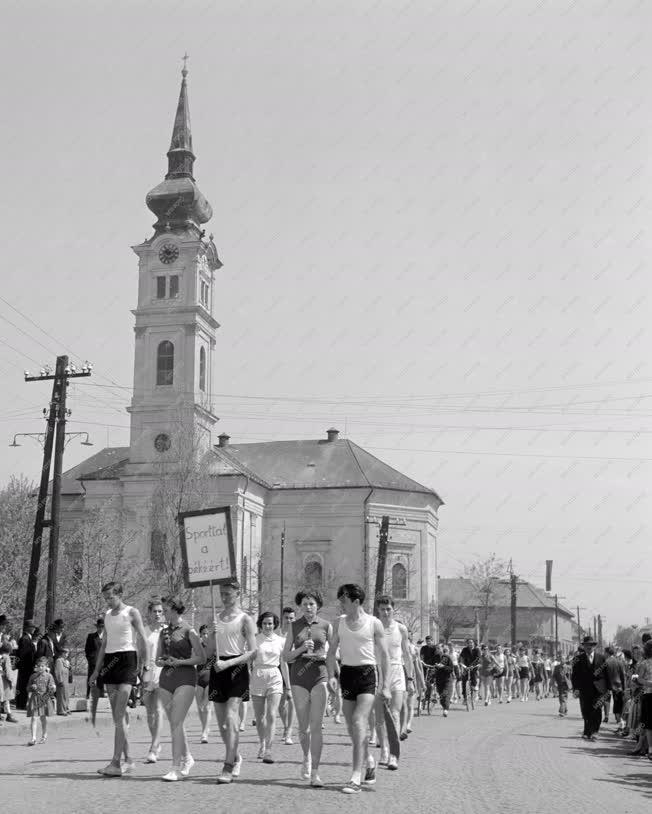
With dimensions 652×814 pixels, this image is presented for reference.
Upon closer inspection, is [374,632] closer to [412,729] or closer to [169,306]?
[412,729]

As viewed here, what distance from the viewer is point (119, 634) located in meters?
10.7

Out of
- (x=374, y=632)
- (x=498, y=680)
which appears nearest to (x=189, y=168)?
(x=498, y=680)

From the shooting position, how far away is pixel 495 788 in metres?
10.5

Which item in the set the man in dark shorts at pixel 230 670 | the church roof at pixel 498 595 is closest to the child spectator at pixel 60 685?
the man in dark shorts at pixel 230 670

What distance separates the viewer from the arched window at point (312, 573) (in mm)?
74250

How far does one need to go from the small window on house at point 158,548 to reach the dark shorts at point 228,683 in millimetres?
42013

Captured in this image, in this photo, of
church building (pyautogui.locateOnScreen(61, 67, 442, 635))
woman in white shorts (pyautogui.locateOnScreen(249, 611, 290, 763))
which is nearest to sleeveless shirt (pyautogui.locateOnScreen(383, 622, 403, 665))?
woman in white shorts (pyautogui.locateOnScreen(249, 611, 290, 763))

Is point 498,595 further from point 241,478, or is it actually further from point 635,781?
point 635,781

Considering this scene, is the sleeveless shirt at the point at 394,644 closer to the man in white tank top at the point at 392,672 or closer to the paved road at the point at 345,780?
the man in white tank top at the point at 392,672

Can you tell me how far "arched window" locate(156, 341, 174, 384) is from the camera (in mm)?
68562

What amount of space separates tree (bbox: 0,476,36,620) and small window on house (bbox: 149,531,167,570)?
244 inches

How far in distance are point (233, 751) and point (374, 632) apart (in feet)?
5.84

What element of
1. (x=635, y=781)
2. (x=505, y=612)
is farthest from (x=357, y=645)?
(x=505, y=612)

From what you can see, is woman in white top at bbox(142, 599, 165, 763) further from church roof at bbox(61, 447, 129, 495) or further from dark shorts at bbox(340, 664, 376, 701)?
church roof at bbox(61, 447, 129, 495)
